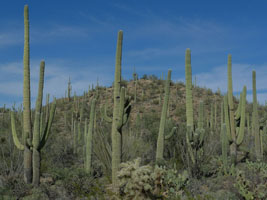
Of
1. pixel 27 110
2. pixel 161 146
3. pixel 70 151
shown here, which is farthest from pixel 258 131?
pixel 27 110

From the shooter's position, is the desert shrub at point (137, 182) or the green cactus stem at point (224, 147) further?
the green cactus stem at point (224, 147)

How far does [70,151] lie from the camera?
49.9ft

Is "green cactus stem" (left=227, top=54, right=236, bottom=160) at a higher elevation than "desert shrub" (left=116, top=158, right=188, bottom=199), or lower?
higher

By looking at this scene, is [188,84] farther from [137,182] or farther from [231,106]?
[137,182]

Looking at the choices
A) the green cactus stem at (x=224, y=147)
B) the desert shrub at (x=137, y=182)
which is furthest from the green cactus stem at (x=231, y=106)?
the desert shrub at (x=137, y=182)

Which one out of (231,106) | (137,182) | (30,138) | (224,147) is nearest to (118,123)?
(30,138)

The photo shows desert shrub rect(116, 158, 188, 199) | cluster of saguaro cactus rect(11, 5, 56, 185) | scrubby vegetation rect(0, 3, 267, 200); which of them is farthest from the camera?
cluster of saguaro cactus rect(11, 5, 56, 185)

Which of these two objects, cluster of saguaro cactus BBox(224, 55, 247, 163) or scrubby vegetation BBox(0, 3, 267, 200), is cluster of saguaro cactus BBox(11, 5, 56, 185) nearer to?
scrubby vegetation BBox(0, 3, 267, 200)

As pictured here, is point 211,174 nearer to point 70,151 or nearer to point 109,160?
point 109,160

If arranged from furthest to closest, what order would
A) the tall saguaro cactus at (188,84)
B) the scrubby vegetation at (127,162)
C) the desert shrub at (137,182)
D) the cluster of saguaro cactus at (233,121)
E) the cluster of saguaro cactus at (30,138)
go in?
1. the cluster of saguaro cactus at (233,121)
2. the tall saguaro cactus at (188,84)
3. the cluster of saguaro cactus at (30,138)
4. the scrubby vegetation at (127,162)
5. the desert shrub at (137,182)

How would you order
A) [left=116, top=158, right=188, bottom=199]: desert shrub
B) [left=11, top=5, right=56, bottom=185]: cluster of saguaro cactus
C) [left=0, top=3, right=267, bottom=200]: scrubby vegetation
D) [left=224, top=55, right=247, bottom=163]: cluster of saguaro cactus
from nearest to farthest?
1. [left=116, top=158, right=188, bottom=199]: desert shrub
2. [left=0, top=3, right=267, bottom=200]: scrubby vegetation
3. [left=11, top=5, right=56, bottom=185]: cluster of saguaro cactus
4. [left=224, top=55, right=247, bottom=163]: cluster of saguaro cactus

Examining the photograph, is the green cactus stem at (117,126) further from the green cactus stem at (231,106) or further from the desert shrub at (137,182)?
the green cactus stem at (231,106)

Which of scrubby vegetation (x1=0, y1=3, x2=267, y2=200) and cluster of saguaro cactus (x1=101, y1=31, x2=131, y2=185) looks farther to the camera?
cluster of saguaro cactus (x1=101, y1=31, x2=131, y2=185)

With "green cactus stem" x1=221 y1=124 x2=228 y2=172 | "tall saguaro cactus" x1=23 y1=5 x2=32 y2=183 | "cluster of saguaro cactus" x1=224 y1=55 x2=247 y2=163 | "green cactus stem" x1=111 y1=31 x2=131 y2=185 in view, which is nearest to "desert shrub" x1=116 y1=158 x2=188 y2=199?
"green cactus stem" x1=111 y1=31 x2=131 y2=185
